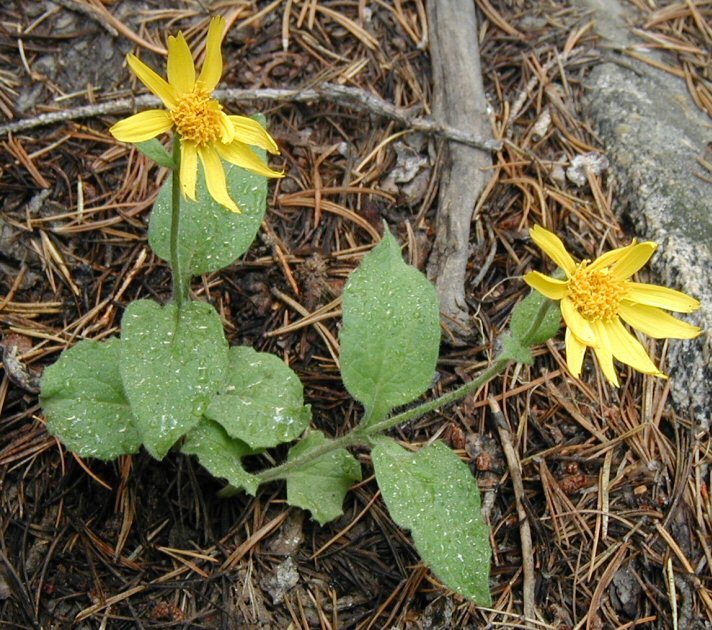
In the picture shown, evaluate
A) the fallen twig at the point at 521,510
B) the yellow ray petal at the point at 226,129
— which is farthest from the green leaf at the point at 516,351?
the yellow ray petal at the point at 226,129

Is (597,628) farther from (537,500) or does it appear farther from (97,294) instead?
(97,294)

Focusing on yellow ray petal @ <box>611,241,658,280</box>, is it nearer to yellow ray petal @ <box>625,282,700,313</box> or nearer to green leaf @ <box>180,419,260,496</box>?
yellow ray petal @ <box>625,282,700,313</box>

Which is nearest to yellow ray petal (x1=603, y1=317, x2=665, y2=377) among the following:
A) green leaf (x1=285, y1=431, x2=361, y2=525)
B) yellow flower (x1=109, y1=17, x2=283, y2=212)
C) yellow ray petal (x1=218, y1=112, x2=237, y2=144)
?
green leaf (x1=285, y1=431, x2=361, y2=525)

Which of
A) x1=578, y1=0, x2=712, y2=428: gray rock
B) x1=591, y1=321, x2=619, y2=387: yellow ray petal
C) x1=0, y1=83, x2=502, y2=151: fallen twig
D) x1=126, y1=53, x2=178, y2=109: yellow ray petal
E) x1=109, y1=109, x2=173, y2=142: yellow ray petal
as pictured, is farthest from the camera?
x1=0, y1=83, x2=502, y2=151: fallen twig

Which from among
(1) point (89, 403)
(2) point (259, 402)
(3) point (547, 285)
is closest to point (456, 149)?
(3) point (547, 285)

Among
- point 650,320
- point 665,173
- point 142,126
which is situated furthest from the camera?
point 665,173

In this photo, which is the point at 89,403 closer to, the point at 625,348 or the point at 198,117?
the point at 198,117
